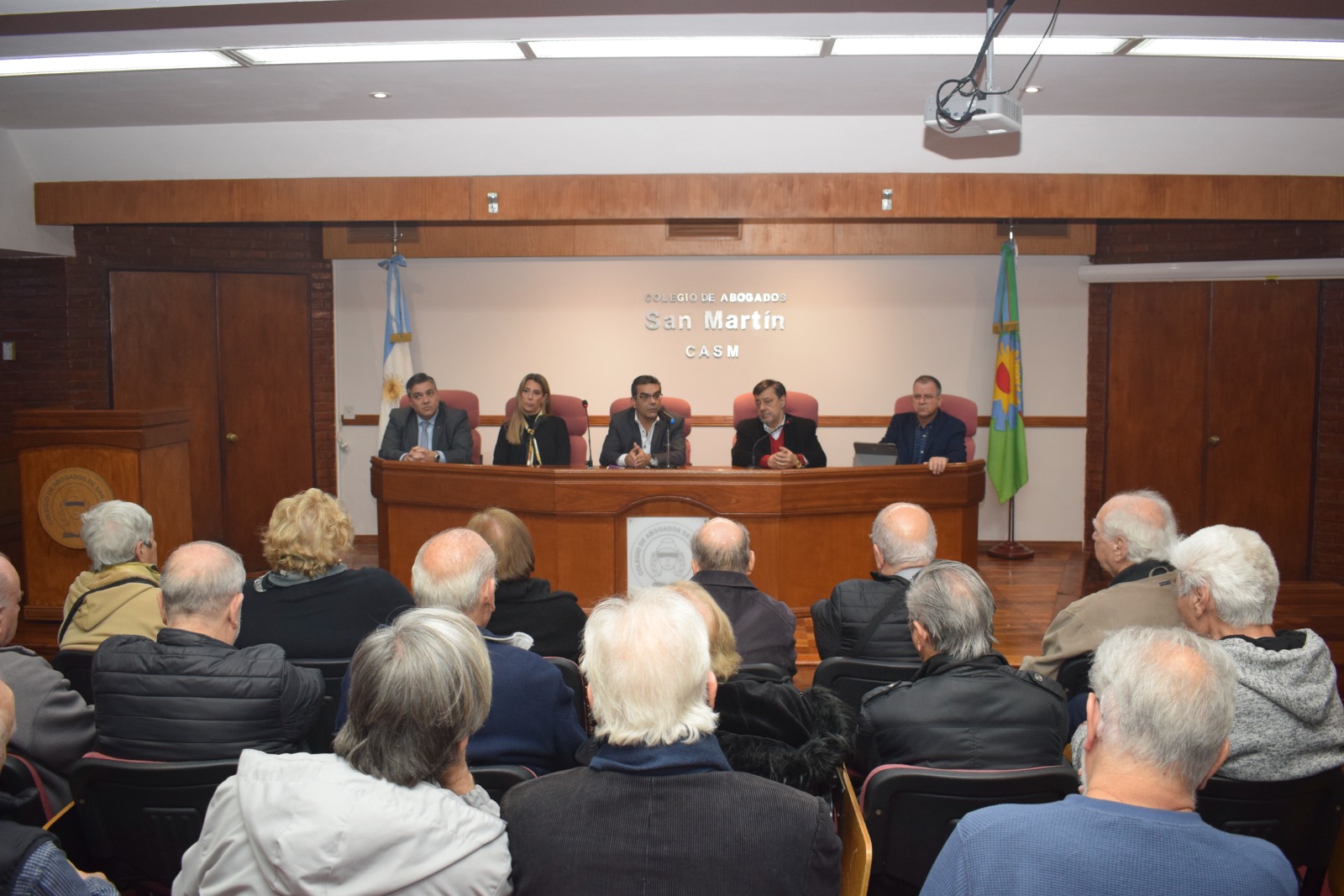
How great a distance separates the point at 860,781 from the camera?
8.32ft

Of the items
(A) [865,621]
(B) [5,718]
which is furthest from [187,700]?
(A) [865,621]

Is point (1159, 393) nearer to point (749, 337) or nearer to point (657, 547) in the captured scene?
point (749, 337)

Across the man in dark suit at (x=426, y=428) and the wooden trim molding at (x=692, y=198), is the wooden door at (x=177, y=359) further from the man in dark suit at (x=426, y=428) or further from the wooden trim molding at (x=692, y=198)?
the man in dark suit at (x=426, y=428)

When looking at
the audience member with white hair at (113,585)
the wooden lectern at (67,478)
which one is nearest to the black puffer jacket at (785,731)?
the audience member with white hair at (113,585)

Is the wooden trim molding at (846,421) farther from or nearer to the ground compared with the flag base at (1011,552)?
farther from the ground

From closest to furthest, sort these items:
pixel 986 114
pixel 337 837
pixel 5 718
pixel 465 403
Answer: pixel 337 837 → pixel 5 718 → pixel 986 114 → pixel 465 403

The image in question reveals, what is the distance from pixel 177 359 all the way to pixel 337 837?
6774 millimetres

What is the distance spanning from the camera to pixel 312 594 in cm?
301

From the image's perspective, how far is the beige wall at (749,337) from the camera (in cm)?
779

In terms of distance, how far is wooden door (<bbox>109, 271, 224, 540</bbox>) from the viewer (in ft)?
23.5

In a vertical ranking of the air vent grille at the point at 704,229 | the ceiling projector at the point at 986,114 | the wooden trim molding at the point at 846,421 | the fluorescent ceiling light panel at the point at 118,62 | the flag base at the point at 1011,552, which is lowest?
the flag base at the point at 1011,552

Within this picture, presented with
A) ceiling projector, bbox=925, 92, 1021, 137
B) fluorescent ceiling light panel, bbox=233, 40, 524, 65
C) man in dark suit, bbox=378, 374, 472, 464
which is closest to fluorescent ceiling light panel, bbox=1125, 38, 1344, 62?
ceiling projector, bbox=925, 92, 1021, 137

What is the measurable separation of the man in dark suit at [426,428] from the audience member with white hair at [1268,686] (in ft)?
14.2

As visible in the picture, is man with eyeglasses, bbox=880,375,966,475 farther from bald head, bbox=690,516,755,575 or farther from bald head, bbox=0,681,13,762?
bald head, bbox=0,681,13,762
